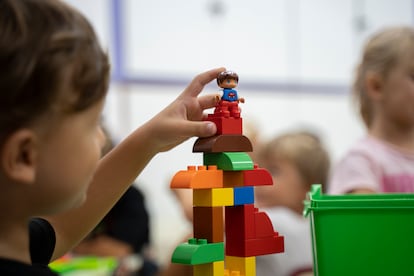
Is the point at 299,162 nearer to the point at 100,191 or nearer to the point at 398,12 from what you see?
the point at 100,191

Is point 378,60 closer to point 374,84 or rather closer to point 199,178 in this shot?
point 374,84

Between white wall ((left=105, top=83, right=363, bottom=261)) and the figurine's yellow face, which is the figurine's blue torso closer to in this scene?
the figurine's yellow face

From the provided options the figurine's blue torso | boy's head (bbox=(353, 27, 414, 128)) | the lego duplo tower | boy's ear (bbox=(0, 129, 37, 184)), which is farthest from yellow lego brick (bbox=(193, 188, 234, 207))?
boy's head (bbox=(353, 27, 414, 128))

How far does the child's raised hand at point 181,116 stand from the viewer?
0.77 meters

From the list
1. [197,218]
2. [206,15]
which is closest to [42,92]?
[197,218]

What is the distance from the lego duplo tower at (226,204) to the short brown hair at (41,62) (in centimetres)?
17

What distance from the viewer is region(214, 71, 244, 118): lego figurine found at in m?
0.77

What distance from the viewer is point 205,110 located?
839 mm

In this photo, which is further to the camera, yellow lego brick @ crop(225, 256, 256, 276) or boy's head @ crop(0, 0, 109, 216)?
yellow lego brick @ crop(225, 256, 256, 276)

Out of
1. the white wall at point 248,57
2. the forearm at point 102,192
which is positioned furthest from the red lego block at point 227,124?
the white wall at point 248,57

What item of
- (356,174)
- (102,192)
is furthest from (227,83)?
(356,174)

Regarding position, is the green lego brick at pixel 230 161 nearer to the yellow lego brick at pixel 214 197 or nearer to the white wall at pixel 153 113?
the yellow lego brick at pixel 214 197

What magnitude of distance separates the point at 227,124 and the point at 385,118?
705 millimetres

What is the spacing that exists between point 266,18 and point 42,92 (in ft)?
8.57
